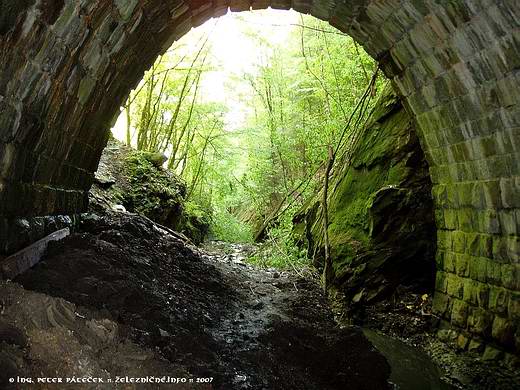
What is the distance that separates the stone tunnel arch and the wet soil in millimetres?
714

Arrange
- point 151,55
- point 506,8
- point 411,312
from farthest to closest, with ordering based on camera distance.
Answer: point 411,312
point 151,55
point 506,8

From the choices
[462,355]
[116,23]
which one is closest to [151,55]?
[116,23]

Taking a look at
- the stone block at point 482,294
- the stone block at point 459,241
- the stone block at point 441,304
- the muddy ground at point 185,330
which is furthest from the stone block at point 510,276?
the stone block at point 441,304

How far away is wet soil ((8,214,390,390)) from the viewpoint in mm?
2998

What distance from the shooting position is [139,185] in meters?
9.49

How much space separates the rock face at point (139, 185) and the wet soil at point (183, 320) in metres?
2.12

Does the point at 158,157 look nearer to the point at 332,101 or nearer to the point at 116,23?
the point at 332,101

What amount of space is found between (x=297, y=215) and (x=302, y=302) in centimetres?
492

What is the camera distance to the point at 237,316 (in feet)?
16.6

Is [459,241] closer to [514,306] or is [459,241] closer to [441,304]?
[441,304]

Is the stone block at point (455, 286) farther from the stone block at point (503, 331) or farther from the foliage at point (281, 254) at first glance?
the foliage at point (281, 254)

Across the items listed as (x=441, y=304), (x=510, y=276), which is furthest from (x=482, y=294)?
(x=441, y=304)

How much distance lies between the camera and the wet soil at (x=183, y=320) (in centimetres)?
300

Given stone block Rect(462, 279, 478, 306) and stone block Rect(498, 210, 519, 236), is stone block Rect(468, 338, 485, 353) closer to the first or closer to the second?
stone block Rect(462, 279, 478, 306)
